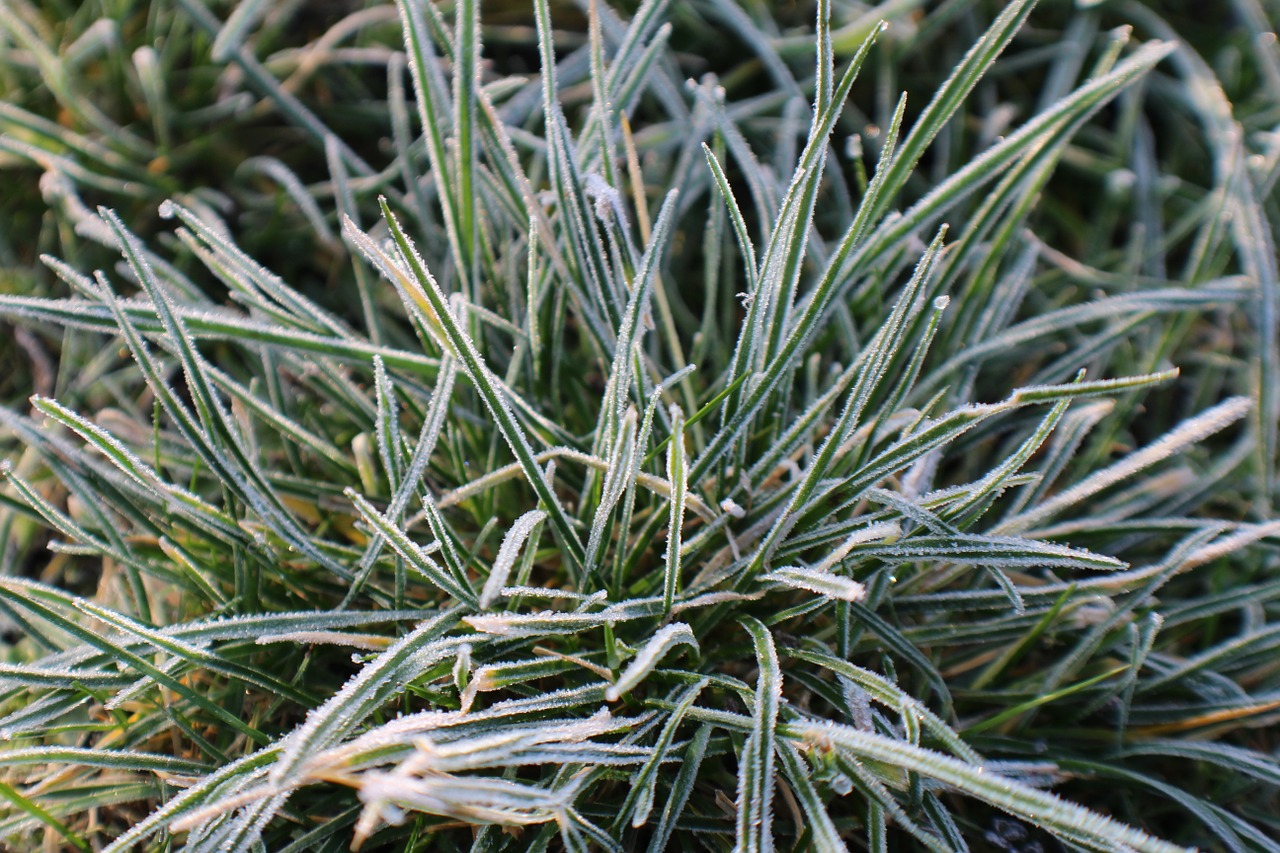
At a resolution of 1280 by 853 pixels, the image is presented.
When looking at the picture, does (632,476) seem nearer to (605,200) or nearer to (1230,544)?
(605,200)

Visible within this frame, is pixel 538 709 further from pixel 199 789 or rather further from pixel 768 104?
pixel 768 104

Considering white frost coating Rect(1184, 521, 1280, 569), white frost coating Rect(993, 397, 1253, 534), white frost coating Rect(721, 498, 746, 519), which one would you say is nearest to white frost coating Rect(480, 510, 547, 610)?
white frost coating Rect(721, 498, 746, 519)

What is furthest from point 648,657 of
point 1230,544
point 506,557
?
point 1230,544

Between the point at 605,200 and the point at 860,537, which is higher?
the point at 605,200

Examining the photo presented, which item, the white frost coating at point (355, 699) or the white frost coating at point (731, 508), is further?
the white frost coating at point (731, 508)

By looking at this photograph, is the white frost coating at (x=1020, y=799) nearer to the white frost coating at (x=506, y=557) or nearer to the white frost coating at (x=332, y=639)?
the white frost coating at (x=506, y=557)

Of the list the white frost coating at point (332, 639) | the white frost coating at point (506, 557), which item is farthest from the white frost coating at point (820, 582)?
the white frost coating at point (332, 639)

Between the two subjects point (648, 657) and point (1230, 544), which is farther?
point (1230, 544)
